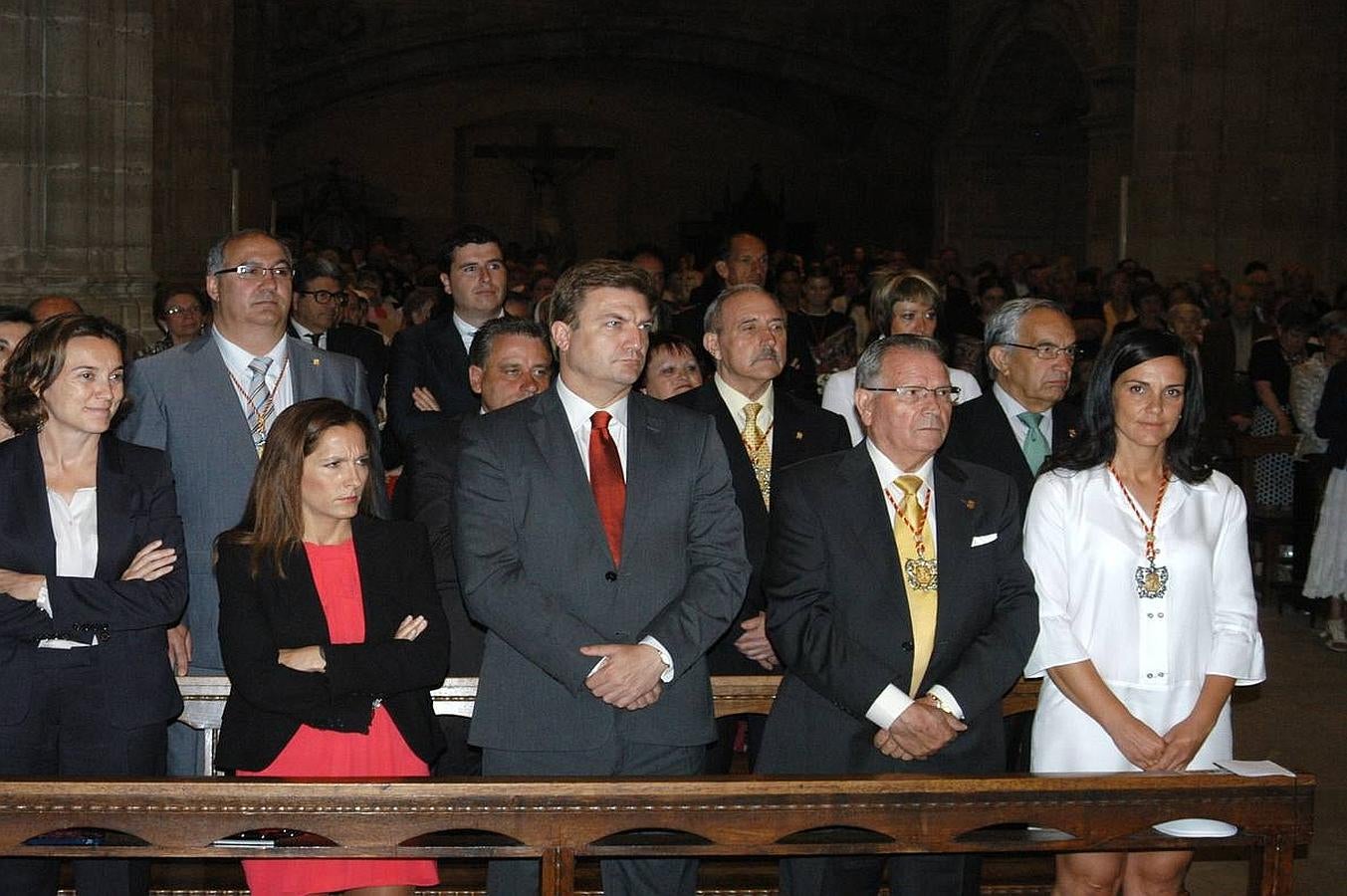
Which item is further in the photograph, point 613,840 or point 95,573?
point 95,573

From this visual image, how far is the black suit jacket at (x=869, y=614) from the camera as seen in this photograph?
3.91 meters

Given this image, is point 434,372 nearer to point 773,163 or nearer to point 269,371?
point 269,371

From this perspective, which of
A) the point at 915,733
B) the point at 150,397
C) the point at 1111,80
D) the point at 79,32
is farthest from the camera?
the point at 1111,80

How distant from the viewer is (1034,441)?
5.13 m

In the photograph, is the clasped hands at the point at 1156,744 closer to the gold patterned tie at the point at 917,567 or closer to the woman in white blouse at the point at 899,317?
the gold patterned tie at the point at 917,567

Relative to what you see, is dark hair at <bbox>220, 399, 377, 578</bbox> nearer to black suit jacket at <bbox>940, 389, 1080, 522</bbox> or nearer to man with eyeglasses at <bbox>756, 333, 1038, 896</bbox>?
man with eyeglasses at <bbox>756, 333, 1038, 896</bbox>

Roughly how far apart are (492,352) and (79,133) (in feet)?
17.6

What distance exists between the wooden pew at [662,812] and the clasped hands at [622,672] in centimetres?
30

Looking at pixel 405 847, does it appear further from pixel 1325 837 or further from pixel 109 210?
pixel 109 210

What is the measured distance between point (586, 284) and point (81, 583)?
130 cm

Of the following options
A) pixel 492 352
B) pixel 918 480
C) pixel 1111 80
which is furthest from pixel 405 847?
pixel 1111 80

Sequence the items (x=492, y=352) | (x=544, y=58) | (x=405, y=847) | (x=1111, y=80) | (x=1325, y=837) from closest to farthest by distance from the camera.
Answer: (x=405, y=847), (x=492, y=352), (x=1325, y=837), (x=1111, y=80), (x=544, y=58)

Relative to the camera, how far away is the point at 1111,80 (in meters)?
18.9

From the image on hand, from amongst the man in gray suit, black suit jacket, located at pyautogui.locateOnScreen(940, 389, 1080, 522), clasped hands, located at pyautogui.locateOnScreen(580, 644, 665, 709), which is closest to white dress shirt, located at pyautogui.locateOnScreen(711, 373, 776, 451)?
black suit jacket, located at pyautogui.locateOnScreen(940, 389, 1080, 522)
